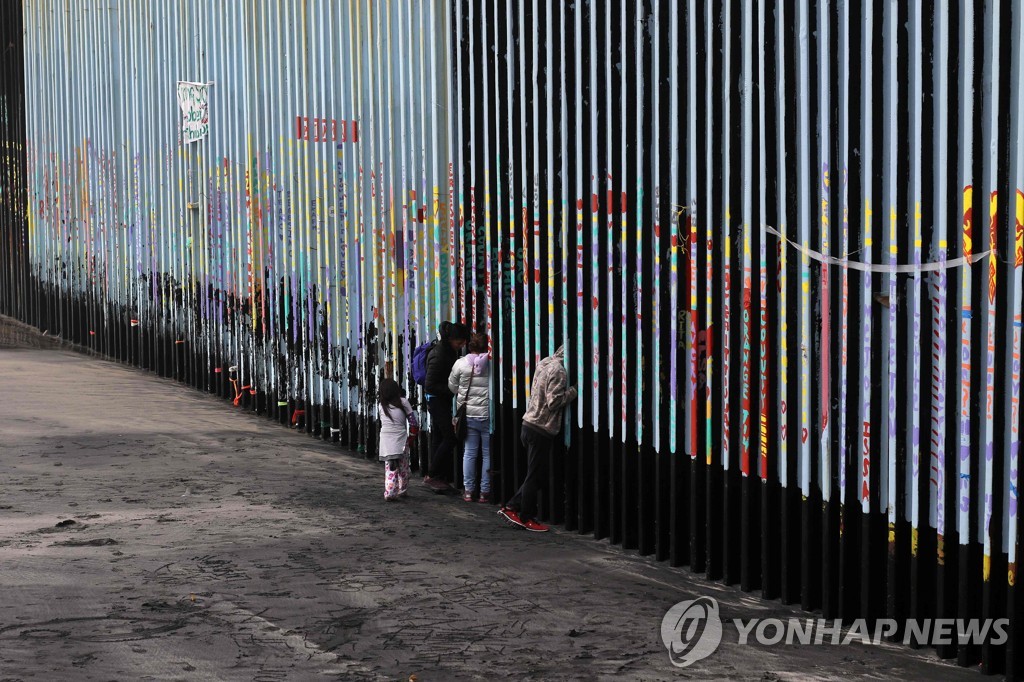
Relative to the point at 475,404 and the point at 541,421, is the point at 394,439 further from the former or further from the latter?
the point at 541,421

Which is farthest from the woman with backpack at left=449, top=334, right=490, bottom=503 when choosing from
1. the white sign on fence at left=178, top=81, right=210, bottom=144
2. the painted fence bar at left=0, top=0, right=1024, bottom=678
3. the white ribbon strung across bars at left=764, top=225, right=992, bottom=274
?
the white sign on fence at left=178, top=81, right=210, bottom=144

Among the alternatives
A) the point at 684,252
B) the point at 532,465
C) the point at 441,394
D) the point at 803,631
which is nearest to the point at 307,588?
the point at 532,465

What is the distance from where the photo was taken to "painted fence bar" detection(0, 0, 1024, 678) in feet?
23.5

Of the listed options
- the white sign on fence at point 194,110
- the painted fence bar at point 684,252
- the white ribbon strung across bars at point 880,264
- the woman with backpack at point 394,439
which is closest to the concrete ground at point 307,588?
the woman with backpack at point 394,439

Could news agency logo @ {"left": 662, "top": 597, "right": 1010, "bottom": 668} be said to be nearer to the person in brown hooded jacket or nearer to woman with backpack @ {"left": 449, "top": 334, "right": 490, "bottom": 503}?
the person in brown hooded jacket

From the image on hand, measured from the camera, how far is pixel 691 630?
25.3ft

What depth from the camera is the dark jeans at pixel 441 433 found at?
39.2 feet

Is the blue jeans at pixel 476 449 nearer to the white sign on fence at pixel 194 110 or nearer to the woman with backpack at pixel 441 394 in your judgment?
the woman with backpack at pixel 441 394

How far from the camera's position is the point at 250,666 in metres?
6.86

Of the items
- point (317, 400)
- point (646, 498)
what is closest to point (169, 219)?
point (317, 400)

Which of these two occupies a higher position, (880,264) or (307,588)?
(880,264)

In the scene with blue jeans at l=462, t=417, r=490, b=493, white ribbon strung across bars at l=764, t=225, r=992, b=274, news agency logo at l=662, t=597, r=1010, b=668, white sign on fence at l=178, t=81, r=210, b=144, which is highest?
white sign on fence at l=178, t=81, r=210, b=144

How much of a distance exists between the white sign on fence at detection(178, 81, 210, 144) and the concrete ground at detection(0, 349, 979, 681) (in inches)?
215

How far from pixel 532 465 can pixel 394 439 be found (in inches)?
56.5
